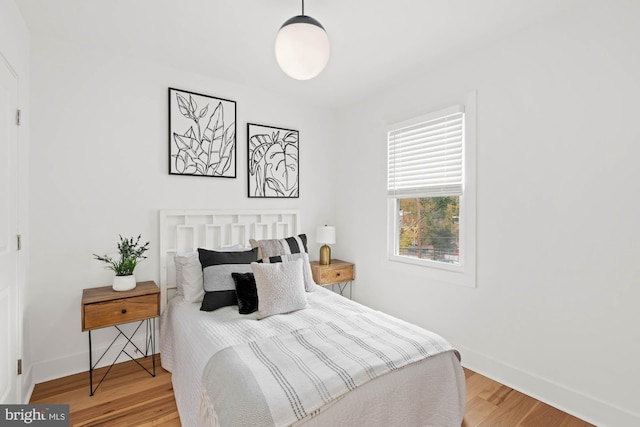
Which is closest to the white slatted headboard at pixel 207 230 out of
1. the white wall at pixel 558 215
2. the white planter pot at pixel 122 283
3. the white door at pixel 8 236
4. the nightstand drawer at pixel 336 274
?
the white planter pot at pixel 122 283

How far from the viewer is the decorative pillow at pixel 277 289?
228 centimetres

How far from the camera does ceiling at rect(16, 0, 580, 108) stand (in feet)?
6.66

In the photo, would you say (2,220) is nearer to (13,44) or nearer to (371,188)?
(13,44)

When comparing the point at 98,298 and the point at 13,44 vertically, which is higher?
the point at 13,44

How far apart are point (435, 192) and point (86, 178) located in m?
2.92

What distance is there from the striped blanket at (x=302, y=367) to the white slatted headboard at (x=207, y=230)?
4.83ft

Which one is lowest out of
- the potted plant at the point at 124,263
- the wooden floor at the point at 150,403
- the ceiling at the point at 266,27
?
the wooden floor at the point at 150,403

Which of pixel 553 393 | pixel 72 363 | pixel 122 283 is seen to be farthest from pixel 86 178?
pixel 553 393

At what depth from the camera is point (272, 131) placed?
3.50 metres

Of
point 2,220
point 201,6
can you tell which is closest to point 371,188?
point 201,6

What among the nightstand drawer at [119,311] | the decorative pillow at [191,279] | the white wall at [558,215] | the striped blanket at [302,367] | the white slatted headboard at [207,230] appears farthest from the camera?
the white slatted headboard at [207,230]

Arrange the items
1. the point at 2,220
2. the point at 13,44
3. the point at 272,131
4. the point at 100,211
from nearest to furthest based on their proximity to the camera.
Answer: the point at 2,220, the point at 13,44, the point at 100,211, the point at 272,131

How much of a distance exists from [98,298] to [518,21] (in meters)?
3.49

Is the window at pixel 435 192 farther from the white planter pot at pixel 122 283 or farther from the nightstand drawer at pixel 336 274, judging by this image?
the white planter pot at pixel 122 283
